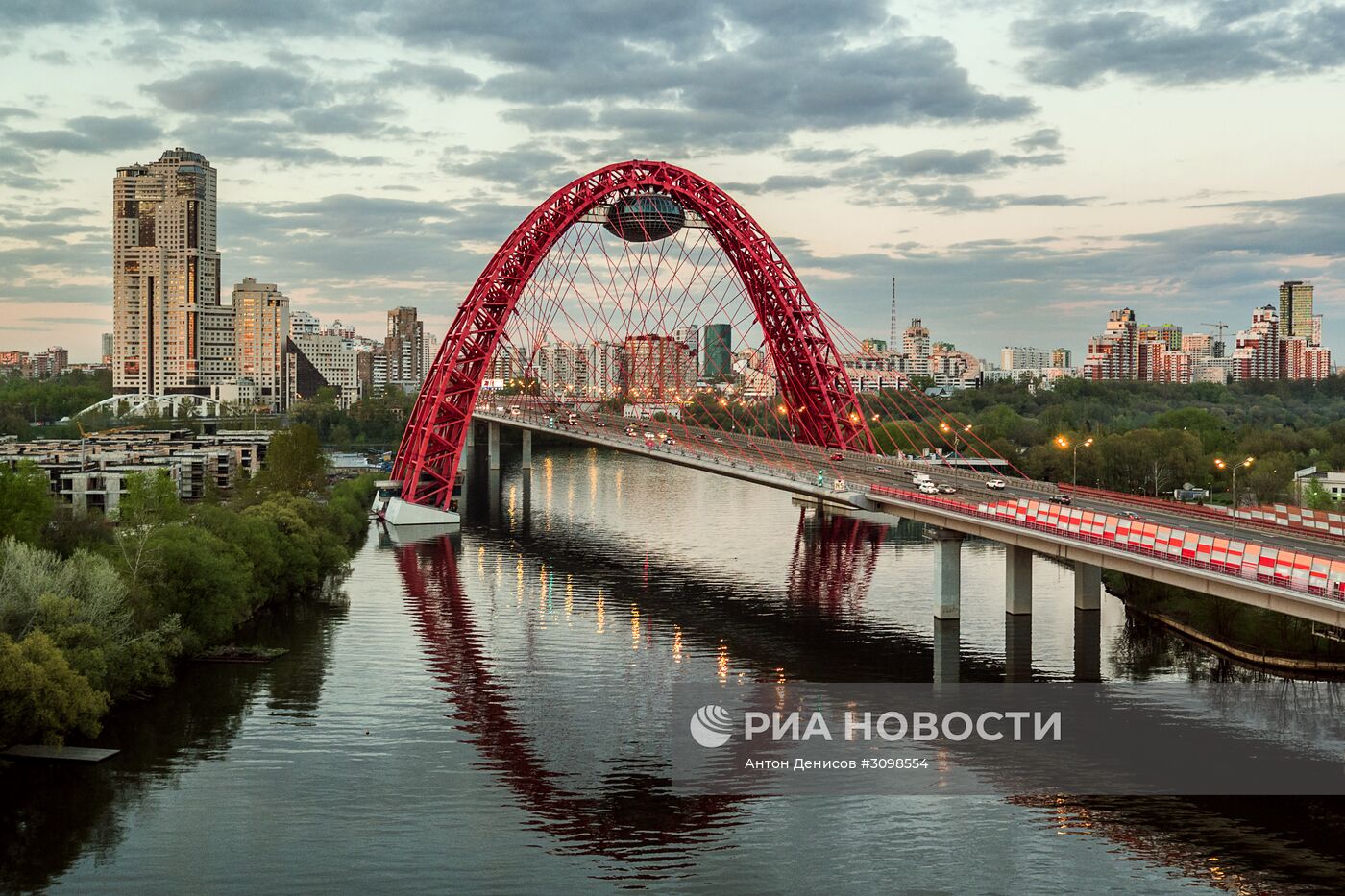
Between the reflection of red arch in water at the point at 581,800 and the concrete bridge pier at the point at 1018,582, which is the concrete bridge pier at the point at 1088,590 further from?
the reflection of red arch in water at the point at 581,800

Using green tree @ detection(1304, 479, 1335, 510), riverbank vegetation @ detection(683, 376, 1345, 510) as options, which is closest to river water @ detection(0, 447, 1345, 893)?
green tree @ detection(1304, 479, 1335, 510)

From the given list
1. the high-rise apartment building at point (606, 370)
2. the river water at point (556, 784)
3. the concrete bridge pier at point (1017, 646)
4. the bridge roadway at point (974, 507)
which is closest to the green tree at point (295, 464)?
the bridge roadway at point (974, 507)

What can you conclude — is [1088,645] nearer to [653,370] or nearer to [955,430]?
[955,430]

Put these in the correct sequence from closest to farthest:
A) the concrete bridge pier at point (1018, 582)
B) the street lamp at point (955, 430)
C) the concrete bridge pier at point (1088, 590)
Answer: the concrete bridge pier at point (1018, 582) < the concrete bridge pier at point (1088, 590) < the street lamp at point (955, 430)

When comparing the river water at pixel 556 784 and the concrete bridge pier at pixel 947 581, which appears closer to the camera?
the river water at pixel 556 784

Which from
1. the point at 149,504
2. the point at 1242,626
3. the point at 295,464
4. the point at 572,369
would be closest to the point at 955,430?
the point at 1242,626

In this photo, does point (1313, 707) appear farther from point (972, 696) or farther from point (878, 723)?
point (878, 723)
